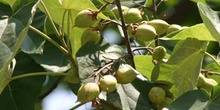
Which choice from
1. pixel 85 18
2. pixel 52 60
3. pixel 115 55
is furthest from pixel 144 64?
pixel 52 60

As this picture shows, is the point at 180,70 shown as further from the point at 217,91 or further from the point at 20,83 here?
the point at 20,83

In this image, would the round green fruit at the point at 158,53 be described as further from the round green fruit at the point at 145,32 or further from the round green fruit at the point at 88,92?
the round green fruit at the point at 88,92

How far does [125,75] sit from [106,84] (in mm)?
72

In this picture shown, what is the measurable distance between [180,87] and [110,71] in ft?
0.58

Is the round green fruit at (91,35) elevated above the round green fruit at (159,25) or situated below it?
above

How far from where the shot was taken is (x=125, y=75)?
1.38 m

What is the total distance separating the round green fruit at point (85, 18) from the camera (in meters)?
1.44

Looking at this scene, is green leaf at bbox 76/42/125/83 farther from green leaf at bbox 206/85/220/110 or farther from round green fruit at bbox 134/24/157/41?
green leaf at bbox 206/85/220/110

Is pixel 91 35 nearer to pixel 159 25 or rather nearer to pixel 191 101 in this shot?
pixel 159 25

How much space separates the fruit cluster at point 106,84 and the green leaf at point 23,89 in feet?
1.16

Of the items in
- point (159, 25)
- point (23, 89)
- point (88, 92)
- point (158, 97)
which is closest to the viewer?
point (88, 92)

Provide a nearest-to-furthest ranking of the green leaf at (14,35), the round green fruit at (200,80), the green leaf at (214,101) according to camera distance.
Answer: the green leaf at (14,35), the green leaf at (214,101), the round green fruit at (200,80)

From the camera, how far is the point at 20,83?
Answer: 1711 millimetres

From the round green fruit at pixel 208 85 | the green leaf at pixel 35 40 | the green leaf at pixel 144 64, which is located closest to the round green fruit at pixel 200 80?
the round green fruit at pixel 208 85
